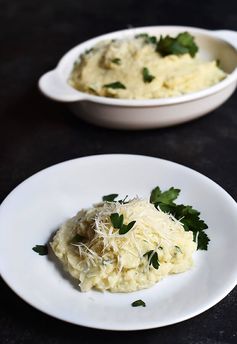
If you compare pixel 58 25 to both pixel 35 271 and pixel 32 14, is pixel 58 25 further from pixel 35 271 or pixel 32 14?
pixel 35 271

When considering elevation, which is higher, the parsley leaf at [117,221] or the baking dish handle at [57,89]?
the baking dish handle at [57,89]

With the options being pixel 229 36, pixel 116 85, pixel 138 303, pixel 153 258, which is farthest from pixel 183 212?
pixel 229 36

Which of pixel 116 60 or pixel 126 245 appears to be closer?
pixel 126 245

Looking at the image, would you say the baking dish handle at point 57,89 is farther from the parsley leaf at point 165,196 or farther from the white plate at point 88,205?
the parsley leaf at point 165,196

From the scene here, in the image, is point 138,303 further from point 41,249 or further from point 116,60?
point 116,60

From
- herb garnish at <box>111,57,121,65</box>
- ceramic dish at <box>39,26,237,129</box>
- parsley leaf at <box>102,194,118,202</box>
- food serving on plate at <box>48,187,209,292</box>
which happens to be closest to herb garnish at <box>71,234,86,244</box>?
food serving on plate at <box>48,187,209,292</box>

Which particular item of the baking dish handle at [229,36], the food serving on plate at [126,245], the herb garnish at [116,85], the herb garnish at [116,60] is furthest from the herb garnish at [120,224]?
the baking dish handle at [229,36]
